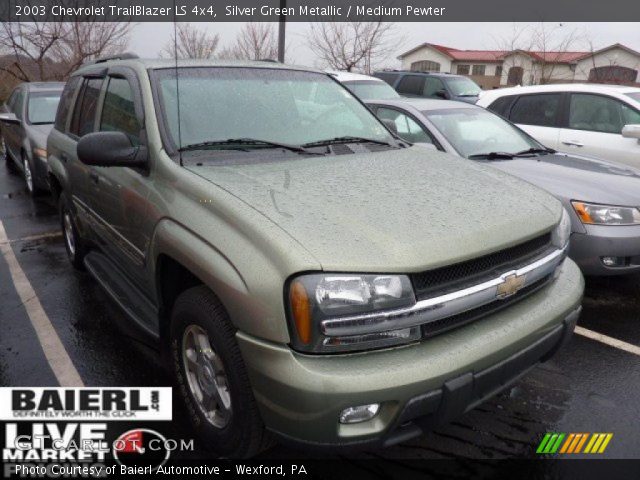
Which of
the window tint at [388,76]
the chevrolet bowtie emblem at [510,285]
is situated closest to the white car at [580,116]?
the chevrolet bowtie emblem at [510,285]

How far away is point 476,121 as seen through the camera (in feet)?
17.5

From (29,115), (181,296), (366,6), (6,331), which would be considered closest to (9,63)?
(29,115)

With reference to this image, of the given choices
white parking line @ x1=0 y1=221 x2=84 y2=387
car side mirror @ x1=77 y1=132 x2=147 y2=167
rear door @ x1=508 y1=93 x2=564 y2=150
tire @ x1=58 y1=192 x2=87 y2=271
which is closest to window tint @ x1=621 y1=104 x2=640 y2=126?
rear door @ x1=508 y1=93 x2=564 y2=150

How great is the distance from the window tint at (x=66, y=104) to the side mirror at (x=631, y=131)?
574cm

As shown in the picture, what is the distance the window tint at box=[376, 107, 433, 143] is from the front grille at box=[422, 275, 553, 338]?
2.89 meters

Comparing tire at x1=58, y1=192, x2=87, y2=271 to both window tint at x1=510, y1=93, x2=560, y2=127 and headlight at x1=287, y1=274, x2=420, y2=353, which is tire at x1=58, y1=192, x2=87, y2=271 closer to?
headlight at x1=287, y1=274, x2=420, y2=353

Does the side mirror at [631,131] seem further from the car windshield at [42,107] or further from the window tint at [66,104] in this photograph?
the car windshield at [42,107]

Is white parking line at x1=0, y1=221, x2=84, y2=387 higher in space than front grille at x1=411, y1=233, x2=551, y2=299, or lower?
lower

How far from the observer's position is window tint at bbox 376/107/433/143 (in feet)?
16.7

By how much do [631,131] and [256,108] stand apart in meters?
4.74

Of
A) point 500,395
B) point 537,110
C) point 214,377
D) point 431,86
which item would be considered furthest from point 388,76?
point 214,377

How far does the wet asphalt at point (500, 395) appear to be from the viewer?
2535mm

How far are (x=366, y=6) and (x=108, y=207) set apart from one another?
62.6ft

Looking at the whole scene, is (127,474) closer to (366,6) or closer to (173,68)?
(173,68)
